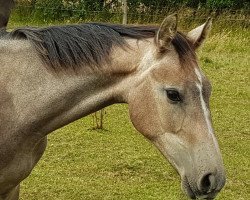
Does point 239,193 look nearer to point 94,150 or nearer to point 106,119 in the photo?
point 94,150

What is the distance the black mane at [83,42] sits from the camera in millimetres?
3338

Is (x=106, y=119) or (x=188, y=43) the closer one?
(x=188, y=43)

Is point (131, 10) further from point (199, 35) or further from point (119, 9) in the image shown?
point (199, 35)

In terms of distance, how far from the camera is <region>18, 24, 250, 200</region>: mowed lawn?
5602 mm

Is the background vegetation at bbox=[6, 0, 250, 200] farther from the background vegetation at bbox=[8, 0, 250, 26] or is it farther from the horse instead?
the background vegetation at bbox=[8, 0, 250, 26]

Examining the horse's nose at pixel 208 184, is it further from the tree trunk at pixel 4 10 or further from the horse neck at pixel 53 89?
the tree trunk at pixel 4 10

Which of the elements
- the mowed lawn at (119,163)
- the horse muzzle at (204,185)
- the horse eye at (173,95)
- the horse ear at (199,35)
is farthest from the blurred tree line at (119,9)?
the horse muzzle at (204,185)

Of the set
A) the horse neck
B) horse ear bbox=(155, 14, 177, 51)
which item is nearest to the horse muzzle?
the horse neck

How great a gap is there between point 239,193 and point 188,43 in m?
2.79

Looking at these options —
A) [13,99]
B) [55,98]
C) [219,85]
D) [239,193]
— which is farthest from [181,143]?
[219,85]

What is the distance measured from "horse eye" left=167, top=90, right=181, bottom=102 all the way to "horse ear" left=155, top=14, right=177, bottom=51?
0.83 ft

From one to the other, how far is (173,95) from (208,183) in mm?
502

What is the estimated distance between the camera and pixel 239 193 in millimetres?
5691

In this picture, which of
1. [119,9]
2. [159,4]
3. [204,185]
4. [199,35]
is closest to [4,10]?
[199,35]
